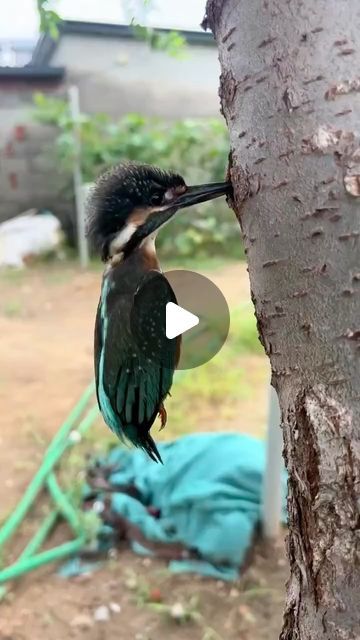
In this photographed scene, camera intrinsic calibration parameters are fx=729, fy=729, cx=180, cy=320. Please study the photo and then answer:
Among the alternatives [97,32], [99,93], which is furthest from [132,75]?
[97,32]

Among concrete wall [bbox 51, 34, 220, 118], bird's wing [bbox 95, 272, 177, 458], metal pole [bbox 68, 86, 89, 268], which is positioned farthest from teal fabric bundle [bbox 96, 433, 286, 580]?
concrete wall [bbox 51, 34, 220, 118]

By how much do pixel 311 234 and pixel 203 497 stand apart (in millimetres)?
1556

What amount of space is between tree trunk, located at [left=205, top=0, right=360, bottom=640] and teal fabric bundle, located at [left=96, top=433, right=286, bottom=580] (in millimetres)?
1313

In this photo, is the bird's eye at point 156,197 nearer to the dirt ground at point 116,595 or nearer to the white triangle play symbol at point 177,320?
the white triangle play symbol at point 177,320

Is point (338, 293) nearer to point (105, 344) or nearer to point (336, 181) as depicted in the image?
point (336, 181)

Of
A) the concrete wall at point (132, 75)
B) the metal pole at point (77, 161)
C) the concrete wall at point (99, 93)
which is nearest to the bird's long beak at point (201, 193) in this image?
the metal pole at point (77, 161)

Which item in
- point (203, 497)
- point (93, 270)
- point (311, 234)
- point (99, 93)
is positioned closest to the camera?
point (311, 234)

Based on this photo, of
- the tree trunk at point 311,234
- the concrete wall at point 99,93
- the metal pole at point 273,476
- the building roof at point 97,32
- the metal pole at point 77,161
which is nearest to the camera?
the tree trunk at point 311,234

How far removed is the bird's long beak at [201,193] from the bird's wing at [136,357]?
55 millimetres

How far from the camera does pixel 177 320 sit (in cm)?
50

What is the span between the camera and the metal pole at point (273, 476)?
1766 millimetres

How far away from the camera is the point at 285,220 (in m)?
0.44

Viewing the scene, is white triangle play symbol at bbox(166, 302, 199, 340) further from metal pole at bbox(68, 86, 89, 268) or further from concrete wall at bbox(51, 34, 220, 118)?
concrete wall at bbox(51, 34, 220, 118)

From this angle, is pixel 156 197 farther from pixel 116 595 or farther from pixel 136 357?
pixel 116 595
